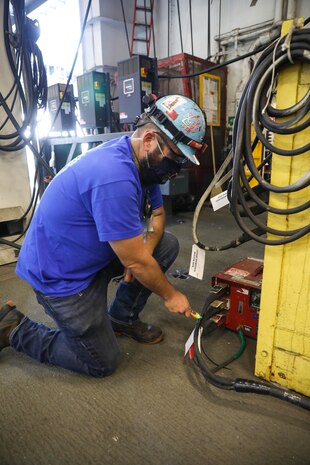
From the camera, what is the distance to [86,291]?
117 cm

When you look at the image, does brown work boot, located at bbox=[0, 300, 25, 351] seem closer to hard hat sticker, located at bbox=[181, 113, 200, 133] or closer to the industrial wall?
hard hat sticker, located at bbox=[181, 113, 200, 133]

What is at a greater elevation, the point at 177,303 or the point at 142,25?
the point at 142,25

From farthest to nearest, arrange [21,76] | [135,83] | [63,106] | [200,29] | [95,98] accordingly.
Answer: [200,29] → [63,106] → [95,98] → [135,83] → [21,76]

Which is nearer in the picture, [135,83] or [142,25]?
[135,83]

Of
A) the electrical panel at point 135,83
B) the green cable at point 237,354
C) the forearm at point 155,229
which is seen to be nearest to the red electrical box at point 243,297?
the green cable at point 237,354

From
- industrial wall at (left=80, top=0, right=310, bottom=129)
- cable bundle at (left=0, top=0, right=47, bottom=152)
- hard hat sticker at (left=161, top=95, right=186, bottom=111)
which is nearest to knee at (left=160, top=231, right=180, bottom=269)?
hard hat sticker at (left=161, top=95, right=186, bottom=111)

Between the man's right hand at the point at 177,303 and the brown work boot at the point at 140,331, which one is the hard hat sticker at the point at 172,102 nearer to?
the man's right hand at the point at 177,303

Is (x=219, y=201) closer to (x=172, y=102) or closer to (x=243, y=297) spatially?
(x=172, y=102)

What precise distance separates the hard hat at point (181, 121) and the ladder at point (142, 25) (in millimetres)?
5123

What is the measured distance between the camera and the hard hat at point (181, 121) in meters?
1.02

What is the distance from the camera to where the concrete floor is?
912 millimetres

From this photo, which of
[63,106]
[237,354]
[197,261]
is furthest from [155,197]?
[63,106]

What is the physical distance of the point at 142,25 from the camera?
561cm

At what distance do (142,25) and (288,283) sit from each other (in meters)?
6.10
